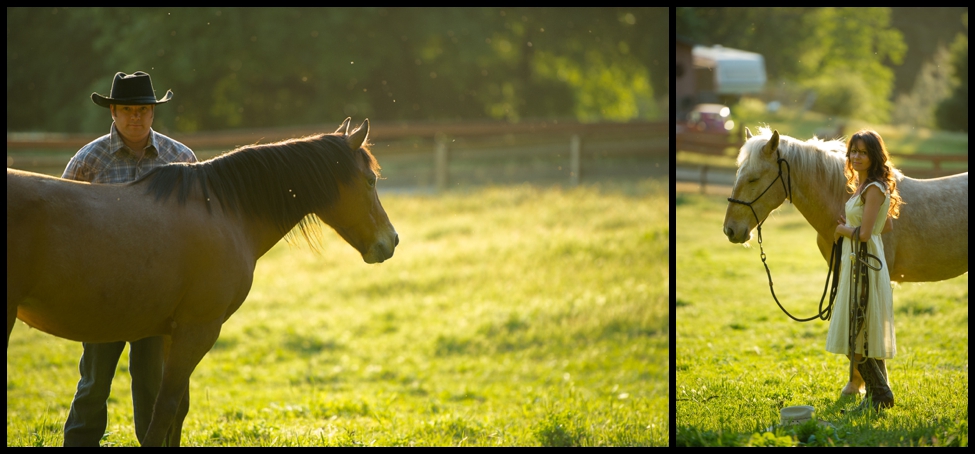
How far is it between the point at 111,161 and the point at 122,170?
70 millimetres

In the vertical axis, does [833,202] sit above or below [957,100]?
below

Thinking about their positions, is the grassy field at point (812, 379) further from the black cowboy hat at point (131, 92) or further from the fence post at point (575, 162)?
the fence post at point (575, 162)

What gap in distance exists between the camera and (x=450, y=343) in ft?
31.7

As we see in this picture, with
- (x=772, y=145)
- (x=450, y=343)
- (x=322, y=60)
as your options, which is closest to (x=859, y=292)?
(x=772, y=145)

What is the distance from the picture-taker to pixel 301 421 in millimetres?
5727

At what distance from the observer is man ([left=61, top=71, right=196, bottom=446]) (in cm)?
371

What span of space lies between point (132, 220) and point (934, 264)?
3914mm

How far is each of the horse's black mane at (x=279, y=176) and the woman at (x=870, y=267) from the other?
2460 millimetres

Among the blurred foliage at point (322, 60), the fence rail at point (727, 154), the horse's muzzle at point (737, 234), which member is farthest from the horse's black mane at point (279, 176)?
the blurred foliage at point (322, 60)

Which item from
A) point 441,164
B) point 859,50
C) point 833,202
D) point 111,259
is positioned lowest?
point 441,164

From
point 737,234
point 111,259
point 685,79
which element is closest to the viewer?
point 111,259

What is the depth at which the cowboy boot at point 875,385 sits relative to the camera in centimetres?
341

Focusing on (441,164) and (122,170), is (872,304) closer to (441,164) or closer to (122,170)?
(122,170)

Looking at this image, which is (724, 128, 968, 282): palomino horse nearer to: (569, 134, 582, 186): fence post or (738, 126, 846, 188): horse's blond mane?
(738, 126, 846, 188): horse's blond mane
